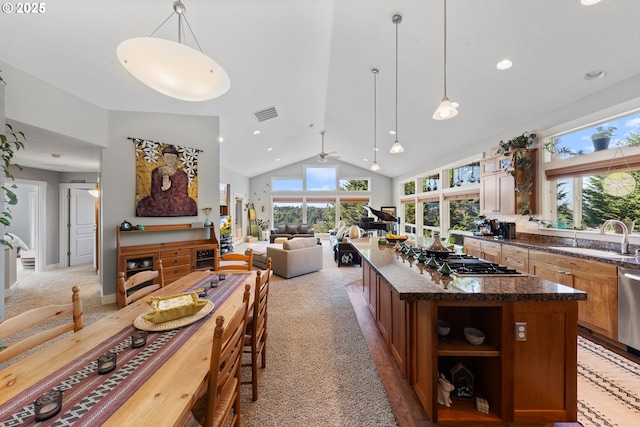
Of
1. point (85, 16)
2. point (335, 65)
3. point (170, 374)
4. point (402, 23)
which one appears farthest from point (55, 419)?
point (335, 65)

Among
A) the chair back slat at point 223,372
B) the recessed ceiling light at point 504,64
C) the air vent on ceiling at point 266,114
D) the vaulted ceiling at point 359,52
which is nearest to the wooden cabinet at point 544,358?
the chair back slat at point 223,372

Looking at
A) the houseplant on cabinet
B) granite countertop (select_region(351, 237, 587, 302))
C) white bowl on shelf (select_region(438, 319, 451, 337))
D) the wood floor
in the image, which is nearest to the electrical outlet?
granite countertop (select_region(351, 237, 587, 302))

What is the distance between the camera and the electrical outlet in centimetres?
146

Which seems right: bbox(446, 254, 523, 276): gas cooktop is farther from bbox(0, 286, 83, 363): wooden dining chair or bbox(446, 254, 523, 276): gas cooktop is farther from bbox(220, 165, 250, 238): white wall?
bbox(220, 165, 250, 238): white wall

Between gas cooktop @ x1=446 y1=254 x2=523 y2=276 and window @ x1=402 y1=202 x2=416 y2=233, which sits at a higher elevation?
window @ x1=402 y1=202 x2=416 y2=233

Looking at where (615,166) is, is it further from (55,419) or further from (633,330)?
(55,419)

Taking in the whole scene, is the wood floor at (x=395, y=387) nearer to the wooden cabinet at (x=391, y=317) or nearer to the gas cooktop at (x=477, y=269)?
the wooden cabinet at (x=391, y=317)

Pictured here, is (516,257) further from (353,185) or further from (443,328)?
(353,185)

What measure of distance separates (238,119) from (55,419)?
198 inches

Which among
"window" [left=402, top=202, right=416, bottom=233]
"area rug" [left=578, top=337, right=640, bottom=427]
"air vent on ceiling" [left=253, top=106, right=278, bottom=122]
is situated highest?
"air vent on ceiling" [left=253, top=106, right=278, bottom=122]

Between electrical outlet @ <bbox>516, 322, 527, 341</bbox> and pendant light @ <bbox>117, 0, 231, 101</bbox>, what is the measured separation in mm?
2367

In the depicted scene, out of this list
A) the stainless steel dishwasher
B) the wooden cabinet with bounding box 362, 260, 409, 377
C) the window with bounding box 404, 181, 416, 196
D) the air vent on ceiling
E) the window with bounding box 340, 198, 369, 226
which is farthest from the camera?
the window with bounding box 340, 198, 369, 226

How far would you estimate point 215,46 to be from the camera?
309 cm

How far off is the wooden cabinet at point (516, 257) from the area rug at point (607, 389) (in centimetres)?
108
